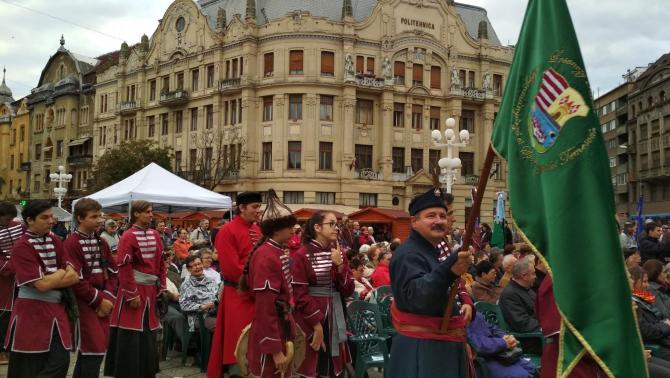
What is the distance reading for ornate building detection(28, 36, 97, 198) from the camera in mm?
58312

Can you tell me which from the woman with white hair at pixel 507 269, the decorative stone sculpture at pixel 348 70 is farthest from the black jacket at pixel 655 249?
the decorative stone sculpture at pixel 348 70

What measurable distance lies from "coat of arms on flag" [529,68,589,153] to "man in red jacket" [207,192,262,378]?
11.6 feet

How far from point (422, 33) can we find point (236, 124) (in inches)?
564

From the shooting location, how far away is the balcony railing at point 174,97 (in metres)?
46.2

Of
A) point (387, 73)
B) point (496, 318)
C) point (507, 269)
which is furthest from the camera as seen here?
point (387, 73)

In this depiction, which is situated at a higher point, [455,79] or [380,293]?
[455,79]

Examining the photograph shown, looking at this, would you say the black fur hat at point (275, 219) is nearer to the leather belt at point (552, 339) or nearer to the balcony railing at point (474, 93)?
the leather belt at point (552, 339)

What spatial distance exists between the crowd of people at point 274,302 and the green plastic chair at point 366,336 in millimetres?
349

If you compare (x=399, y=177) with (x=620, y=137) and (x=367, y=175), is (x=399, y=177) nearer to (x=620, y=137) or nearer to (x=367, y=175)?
(x=367, y=175)

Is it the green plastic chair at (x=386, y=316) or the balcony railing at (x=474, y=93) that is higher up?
the balcony railing at (x=474, y=93)

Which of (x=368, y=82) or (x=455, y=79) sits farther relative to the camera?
(x=455, y=79)

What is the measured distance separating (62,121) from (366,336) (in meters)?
61.3

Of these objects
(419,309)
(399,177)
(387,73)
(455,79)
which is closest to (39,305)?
(419,309)

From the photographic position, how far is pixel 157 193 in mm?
14352
